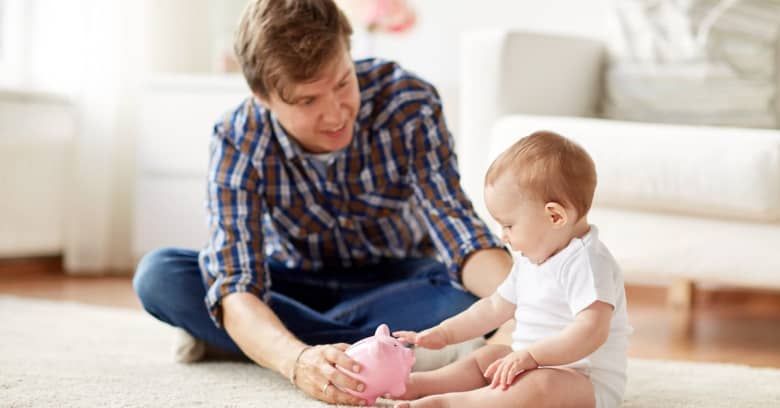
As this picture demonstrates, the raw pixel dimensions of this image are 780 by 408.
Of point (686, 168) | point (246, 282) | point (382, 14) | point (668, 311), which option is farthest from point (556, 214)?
point (382, 14)

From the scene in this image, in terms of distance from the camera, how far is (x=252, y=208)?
1.58 metres

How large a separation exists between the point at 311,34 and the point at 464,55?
1.04 metres

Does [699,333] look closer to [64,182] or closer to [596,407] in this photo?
[596,407]

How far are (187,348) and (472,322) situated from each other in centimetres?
56

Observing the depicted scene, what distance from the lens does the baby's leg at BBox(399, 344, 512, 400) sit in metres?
1.28

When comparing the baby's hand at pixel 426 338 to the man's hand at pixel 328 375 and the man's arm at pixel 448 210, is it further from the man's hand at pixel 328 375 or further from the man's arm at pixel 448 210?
the man's arm at pixel 448 210

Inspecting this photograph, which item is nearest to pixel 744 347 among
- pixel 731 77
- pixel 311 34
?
pixel 731 77

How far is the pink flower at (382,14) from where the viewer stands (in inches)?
127

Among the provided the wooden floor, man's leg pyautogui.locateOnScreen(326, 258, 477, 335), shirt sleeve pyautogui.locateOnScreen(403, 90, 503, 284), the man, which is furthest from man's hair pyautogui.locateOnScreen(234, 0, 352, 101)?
the wooden floor

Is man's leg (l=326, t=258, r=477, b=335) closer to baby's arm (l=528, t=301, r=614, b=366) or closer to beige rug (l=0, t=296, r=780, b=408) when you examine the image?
beige rug (l=0, t=296, r=780, b=408)

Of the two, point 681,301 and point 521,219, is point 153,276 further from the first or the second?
point 681,301

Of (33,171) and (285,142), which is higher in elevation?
(285,142)

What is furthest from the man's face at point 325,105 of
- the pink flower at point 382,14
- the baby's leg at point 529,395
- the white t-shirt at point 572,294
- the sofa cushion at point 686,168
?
the pink flower at point 382,14

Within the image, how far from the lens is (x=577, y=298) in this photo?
3.82 feet
